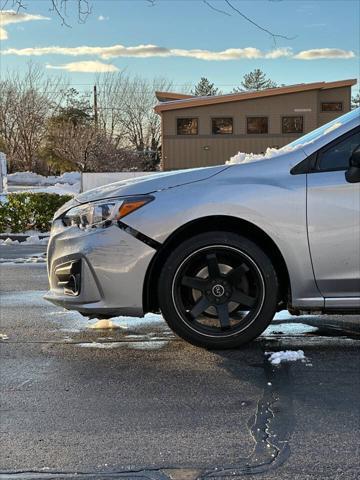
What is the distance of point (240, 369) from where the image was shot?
382 cm

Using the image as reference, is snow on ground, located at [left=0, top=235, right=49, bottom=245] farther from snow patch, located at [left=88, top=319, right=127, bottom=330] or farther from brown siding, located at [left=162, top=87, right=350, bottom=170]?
brown siding, located at [left=162, top=87, right=350, bottom=170]

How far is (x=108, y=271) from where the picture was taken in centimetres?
400

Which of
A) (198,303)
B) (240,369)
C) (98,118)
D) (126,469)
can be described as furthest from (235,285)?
(98,118)

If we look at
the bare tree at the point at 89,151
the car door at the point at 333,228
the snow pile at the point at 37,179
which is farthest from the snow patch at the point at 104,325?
the snow pile at the point at 37,179

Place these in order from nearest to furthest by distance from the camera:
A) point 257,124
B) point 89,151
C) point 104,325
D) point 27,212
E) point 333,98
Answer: point 104,325
point 27,212
point 257,124
point 333,98
point 89,151

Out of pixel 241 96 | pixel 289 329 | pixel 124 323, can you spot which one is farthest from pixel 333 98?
pixel 124 323

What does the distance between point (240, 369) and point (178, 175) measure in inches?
56.5

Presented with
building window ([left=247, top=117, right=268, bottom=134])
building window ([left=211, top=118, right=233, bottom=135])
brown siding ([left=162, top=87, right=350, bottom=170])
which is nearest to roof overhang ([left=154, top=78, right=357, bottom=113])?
brown siding ([left=162, top=87, right=350, bottom=170])

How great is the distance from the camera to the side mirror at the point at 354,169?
3.89 meters

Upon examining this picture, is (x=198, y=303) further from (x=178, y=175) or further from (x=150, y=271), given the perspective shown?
(x=178, y=175)

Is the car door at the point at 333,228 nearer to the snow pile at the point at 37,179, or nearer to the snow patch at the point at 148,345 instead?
the snow patch at the point at 148,345

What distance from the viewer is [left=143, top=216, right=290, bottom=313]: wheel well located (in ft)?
13.2

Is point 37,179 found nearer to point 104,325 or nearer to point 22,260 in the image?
point 22,260

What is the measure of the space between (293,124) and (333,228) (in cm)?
2636
